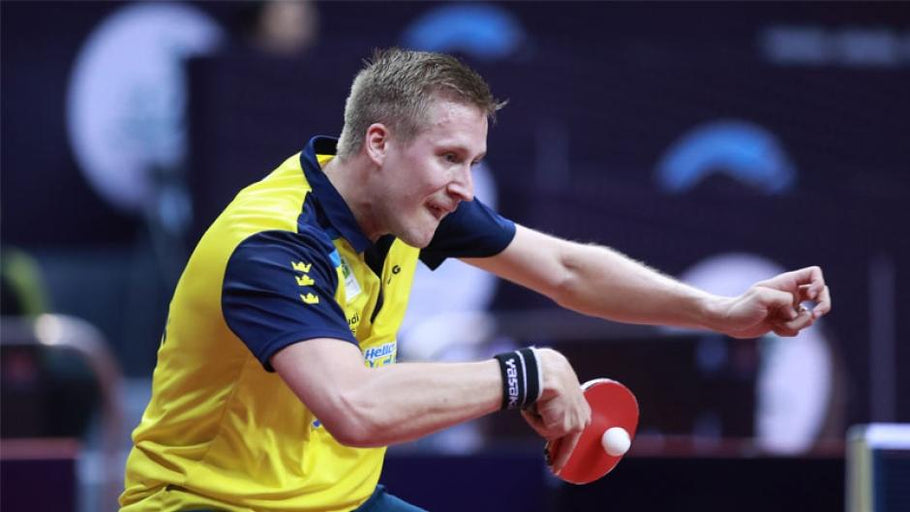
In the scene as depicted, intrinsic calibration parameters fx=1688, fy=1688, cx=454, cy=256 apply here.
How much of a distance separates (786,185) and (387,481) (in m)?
3.93

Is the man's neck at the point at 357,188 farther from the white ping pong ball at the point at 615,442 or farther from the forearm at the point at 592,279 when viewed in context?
the white ping pong ball at the point at 615,442

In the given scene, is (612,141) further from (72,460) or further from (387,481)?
(72,460)

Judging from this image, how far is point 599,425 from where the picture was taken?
15.1ft

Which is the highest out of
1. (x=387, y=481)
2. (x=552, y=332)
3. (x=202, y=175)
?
(x=202, y=175)

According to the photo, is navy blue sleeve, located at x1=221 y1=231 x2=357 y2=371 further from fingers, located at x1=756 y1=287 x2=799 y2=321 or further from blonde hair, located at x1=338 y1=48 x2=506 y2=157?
fingers, located at x1=756 y1=287 x2=799 y2=321

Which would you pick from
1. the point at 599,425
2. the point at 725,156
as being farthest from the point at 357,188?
the point at 725,156

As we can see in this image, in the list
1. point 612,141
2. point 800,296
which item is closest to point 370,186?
point 800,296

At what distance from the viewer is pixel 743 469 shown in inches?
279

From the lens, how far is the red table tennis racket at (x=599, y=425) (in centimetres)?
460

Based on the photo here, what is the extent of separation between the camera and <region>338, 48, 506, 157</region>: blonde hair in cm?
457

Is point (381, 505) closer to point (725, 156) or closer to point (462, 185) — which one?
point (462, 185)

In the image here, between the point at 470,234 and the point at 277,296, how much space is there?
1.10m

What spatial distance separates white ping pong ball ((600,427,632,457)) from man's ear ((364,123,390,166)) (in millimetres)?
970

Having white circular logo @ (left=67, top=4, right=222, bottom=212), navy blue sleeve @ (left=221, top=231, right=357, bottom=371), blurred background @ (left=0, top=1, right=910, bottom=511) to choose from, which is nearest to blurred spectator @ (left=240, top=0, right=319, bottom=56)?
blurred background @ (left=0, top=1, right=910, bottom=511)
